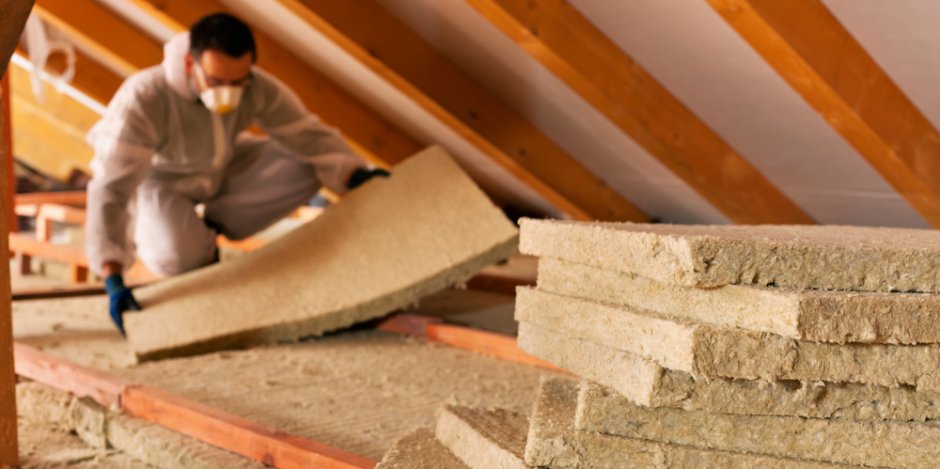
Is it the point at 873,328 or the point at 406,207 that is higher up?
the point at 406,207

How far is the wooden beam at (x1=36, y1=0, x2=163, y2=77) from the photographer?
4352 millimetres

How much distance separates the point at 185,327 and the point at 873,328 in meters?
1.96

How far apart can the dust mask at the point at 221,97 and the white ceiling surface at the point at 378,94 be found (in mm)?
618

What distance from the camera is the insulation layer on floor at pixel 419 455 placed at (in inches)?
63.1

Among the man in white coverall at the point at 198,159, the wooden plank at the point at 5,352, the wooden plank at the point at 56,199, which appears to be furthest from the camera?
the wooden plank at the point at 56,199

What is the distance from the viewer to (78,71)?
5.17 meters

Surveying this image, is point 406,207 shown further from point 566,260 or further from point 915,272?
point 915,272

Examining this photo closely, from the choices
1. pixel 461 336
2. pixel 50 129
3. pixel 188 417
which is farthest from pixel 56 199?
pixel 188 417

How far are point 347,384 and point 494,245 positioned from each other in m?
0.56

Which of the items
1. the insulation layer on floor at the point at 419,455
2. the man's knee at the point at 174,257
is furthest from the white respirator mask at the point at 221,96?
the insulation layer on floor at the point at 419,455

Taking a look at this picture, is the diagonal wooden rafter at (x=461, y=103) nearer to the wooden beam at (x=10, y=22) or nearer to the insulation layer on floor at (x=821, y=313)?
the wooden beam at (x=10, y=22)

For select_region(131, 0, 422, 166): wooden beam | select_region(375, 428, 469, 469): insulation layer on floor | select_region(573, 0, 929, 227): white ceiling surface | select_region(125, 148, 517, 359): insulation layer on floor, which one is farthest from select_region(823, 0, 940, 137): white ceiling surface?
select_region(131, 0, 422, 166): wooden beam

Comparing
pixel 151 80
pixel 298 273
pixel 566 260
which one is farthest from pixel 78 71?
pixel 566 260

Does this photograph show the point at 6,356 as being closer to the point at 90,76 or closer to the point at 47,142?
the point at 90,76
